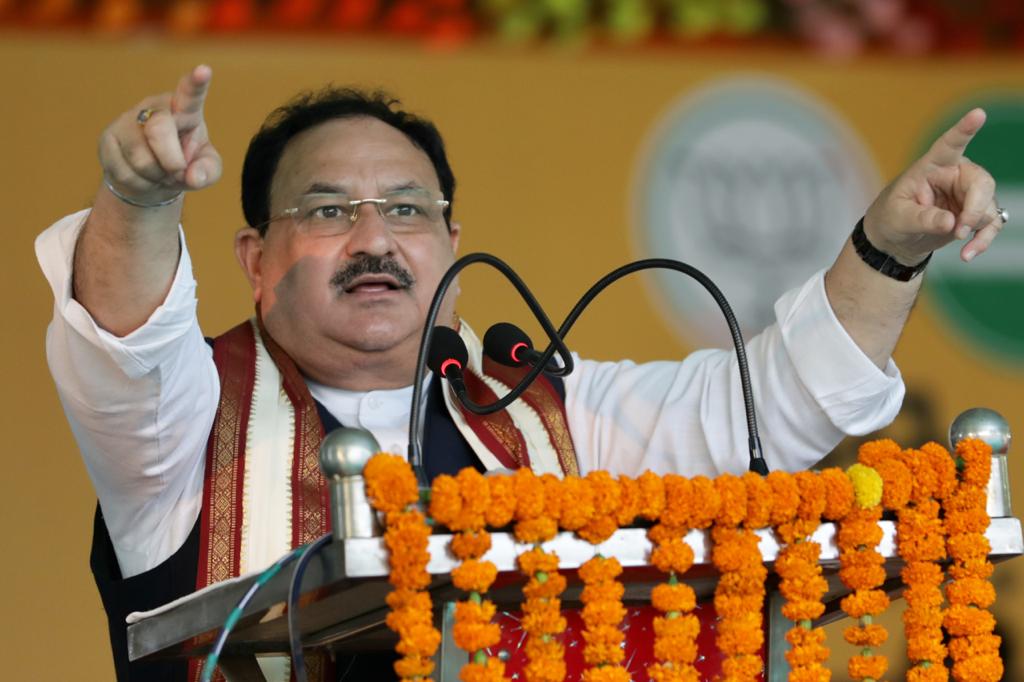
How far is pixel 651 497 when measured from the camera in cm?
160

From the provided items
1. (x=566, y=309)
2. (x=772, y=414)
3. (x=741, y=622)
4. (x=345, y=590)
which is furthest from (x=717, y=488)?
(x=566, y=309)

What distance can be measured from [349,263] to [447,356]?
0.64 meters

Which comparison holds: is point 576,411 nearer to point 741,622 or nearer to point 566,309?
point 741,622

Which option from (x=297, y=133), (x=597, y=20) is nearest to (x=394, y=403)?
(x=297, y=133)

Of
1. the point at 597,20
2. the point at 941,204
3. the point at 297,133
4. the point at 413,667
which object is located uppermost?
the point at 597,20

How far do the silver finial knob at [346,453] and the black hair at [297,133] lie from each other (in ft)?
3.94

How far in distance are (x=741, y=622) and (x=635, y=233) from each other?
8.68ft

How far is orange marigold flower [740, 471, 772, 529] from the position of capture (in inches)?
64.2

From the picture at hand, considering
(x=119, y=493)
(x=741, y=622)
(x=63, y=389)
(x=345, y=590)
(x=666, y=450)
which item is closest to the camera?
(x=345, y=590)

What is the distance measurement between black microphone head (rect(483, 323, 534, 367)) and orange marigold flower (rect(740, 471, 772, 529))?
36cm

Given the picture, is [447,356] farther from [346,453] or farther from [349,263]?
[349,263]

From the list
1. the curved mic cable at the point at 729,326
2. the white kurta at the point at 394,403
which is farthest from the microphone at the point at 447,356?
the white kurta at the point at 394,403

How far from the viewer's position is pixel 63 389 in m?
2.06

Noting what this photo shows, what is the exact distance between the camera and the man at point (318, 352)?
6.45ft
